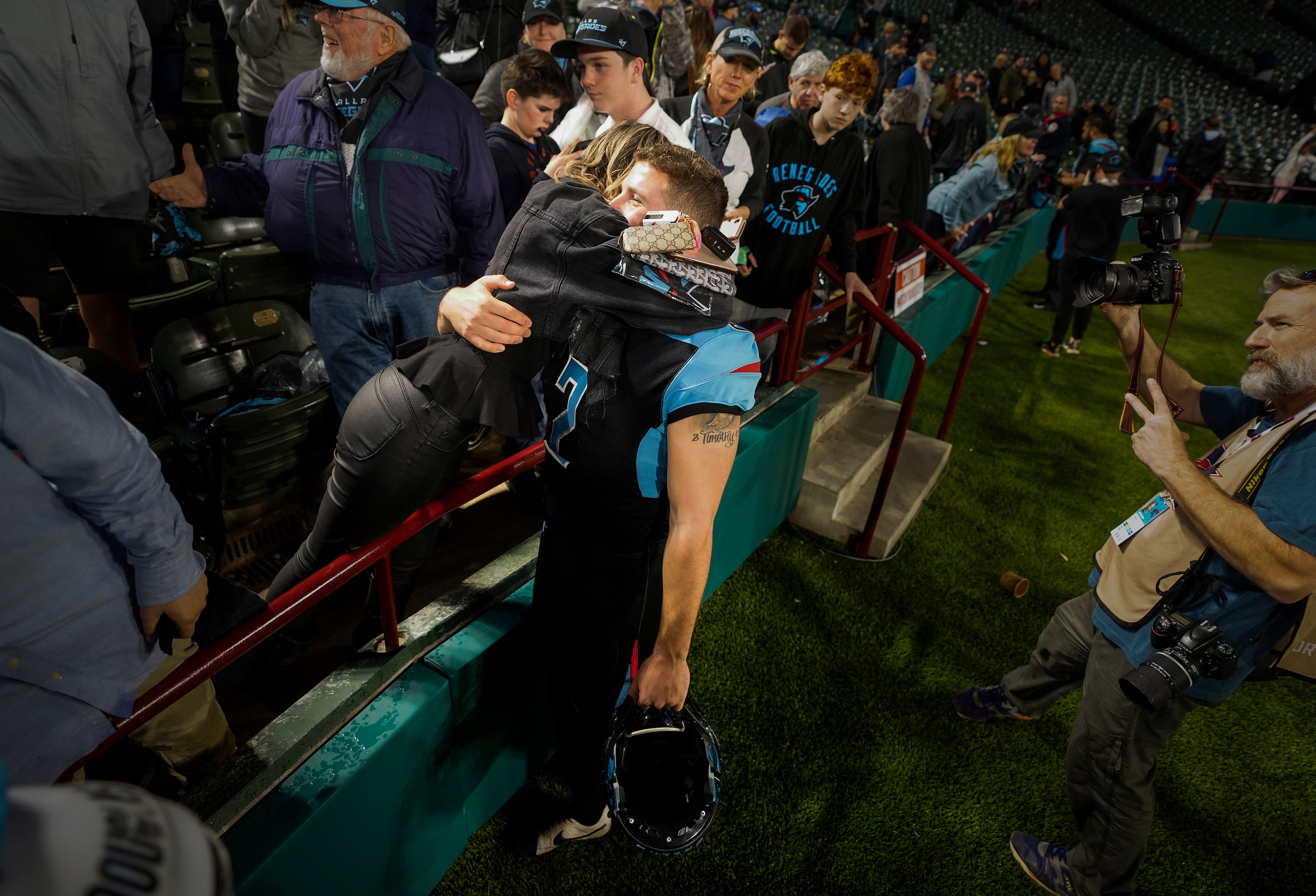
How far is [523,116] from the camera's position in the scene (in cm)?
316

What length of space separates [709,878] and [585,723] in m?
0.81

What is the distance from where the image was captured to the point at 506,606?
6.48ft

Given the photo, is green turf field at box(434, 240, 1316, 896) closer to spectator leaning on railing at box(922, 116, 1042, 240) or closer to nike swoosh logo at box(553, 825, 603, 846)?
nike swoosh logo at box(553, 825, 603, 846)

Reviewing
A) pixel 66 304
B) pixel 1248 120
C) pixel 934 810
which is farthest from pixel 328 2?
pixel 1248 120

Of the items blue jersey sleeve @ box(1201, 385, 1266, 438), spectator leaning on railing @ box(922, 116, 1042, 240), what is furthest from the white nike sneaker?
spectator leaning on railing @ box(922, 116, 1042, 240)

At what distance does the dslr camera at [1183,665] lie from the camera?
67.2 inches

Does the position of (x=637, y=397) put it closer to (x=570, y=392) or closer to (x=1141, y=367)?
(x=570, y=392)

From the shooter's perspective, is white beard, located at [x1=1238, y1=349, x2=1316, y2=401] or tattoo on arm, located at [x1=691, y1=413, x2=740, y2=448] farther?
white beard, located at [x1=1238, y1=349, x2=1316, y2=401]

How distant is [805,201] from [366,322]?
242 centimetres

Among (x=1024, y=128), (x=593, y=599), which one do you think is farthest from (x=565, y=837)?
(x=1024, y=128)

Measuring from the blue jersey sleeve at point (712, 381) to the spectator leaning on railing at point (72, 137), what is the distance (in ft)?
8.08

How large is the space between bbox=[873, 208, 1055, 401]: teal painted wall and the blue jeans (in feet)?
9.45

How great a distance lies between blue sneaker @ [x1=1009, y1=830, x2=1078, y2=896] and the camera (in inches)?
85.9

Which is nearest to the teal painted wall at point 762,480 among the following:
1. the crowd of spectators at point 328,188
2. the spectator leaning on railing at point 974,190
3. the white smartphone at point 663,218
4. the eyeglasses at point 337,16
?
the crowd of spectators at point 328,188
